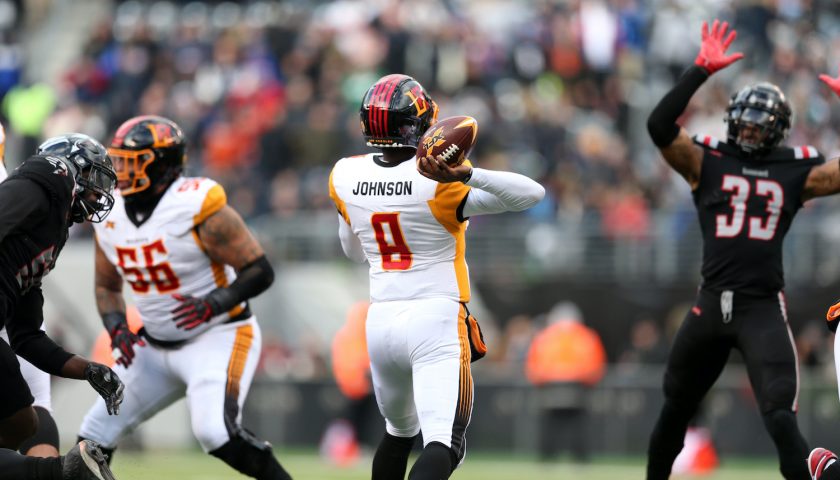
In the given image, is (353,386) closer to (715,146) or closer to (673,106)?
(715,146)

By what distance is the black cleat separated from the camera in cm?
658

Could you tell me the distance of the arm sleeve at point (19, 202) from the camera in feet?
21.4

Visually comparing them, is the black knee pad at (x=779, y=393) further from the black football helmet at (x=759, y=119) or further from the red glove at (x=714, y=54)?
the red glove at (x=714, y=54)

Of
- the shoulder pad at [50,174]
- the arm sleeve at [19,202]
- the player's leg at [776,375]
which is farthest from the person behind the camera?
the player's leg at [776,375]

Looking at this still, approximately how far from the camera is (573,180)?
682 inches

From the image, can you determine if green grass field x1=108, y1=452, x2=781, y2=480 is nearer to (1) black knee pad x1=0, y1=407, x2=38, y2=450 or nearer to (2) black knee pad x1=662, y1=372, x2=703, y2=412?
(1) black knee pad x1=0, y1=407, x2=38, y2=450

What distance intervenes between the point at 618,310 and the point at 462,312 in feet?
31.4

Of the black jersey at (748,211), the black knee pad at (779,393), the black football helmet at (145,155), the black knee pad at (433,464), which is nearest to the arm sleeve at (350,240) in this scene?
the black knee pad at (433,464)

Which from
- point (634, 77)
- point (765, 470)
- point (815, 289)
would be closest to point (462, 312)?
point (765, 470)

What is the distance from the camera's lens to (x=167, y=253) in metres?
8.30

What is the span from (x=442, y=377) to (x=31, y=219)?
2.03 m

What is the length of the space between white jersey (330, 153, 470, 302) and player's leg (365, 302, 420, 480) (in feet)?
0.39

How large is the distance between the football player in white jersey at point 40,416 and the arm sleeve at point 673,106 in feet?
11.7

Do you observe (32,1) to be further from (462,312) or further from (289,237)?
(462,312)
